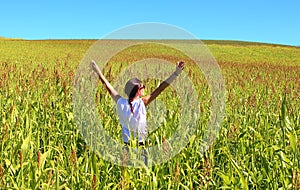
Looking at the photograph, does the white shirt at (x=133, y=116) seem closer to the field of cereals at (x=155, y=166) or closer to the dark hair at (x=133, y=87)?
the dark hair at (x=133, y=87)

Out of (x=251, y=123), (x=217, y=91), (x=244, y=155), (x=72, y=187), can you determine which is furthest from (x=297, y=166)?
(x=217, y=91)

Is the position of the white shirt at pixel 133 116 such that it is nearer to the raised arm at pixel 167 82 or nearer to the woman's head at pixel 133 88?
the woman's head at pixel 133 88

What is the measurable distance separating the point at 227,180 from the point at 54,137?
191 cm

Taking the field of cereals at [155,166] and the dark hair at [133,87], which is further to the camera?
the dark hair at [133,87]

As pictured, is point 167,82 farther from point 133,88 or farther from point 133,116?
point 133,116

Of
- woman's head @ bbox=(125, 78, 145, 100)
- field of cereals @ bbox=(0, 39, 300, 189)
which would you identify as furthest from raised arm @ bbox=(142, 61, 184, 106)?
field of cereals @ bbox=(0, 39, 300, 189)

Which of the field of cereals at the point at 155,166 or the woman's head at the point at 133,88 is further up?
the woman's head at the point at 133,88

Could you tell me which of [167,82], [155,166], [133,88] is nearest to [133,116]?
[133,88]

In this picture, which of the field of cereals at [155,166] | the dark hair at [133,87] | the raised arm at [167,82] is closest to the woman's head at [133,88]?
the dark hair at [133,87]

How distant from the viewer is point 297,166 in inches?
105

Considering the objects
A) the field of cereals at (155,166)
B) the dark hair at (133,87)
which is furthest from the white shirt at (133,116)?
the field of cereals at (155,166)

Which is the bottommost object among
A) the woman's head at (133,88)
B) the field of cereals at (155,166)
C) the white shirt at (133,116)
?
the field of cereals at (155,166)

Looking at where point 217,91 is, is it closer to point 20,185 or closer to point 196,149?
point 196,149

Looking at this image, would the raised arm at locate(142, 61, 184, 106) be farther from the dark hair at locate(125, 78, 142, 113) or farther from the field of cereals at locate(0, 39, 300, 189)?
the field of cereals at locate(0, 39, 300, 189)
